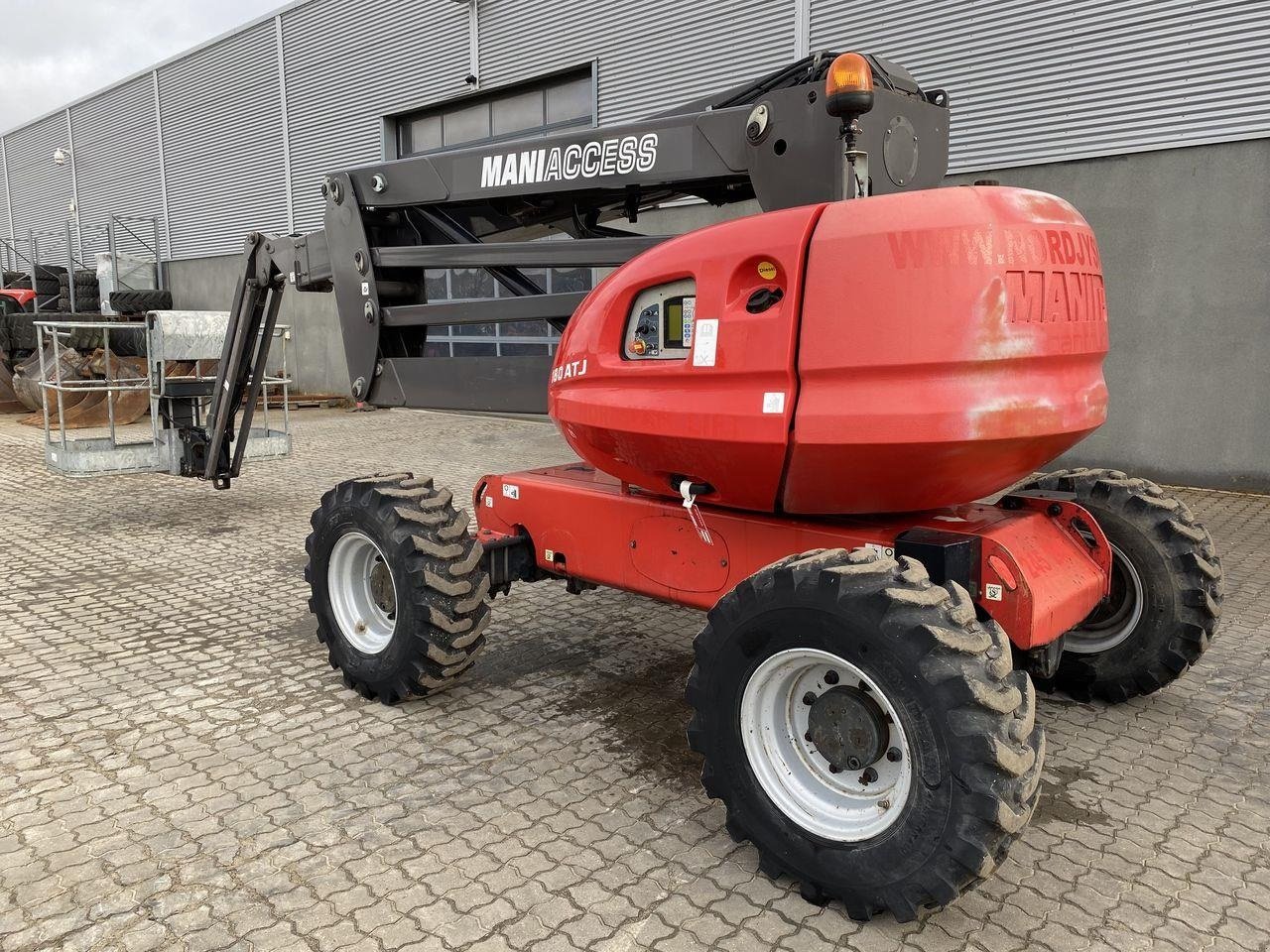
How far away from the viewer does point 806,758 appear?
2.96m

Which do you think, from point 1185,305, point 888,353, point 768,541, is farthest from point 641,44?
point 888,353

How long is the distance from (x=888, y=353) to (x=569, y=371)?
1431mm

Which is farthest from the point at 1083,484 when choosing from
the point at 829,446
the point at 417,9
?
the point at 417,9

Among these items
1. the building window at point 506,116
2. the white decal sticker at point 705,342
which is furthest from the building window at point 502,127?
the white decal sticker at point 705,342

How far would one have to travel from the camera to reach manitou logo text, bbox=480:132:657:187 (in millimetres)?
3889

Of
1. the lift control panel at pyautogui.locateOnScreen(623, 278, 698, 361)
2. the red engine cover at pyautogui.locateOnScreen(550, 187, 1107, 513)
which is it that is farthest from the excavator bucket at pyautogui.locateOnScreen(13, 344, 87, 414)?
the red engine cover at pyautogui.locateOnScreen(550, 187, 1107, 513)

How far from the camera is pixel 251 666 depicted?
473cm

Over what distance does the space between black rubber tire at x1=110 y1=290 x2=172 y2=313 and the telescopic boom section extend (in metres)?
18.7

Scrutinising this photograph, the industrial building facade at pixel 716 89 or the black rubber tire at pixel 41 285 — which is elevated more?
the industrial building facade at pixel 716 89

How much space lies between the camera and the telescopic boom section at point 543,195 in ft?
11.4

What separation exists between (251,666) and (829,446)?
10.8 ft

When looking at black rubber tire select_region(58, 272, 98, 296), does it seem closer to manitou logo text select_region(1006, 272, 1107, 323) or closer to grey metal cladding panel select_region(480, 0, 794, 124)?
grey metal cladding panel select_region(480, 0, 794, 124)

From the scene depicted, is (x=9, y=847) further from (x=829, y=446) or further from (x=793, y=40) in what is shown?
(x=793, y=40)

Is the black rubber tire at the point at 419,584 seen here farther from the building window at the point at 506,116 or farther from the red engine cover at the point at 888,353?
the building window at the point at 506,116
